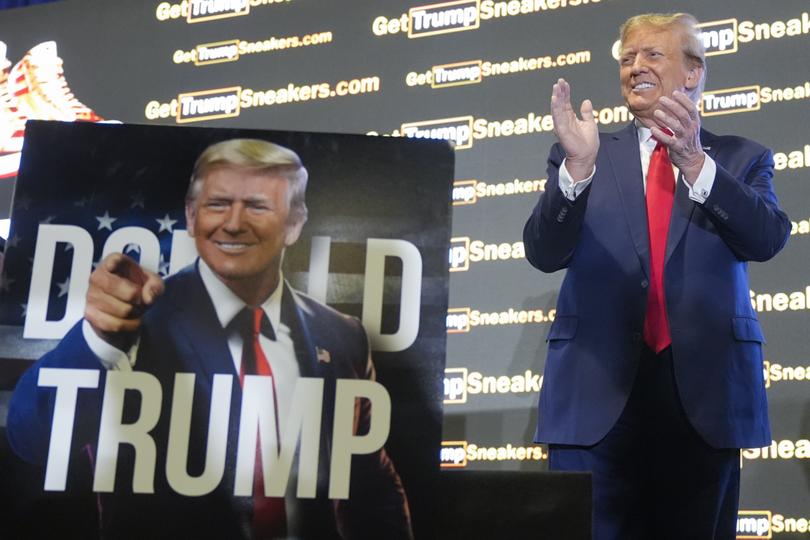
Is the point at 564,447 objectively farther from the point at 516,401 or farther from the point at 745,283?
the point at 516,401

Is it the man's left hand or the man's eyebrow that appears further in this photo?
the man's left hand

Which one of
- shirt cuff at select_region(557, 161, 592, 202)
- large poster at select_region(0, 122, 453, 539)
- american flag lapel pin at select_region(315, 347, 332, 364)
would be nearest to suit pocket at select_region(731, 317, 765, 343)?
shirt cuff at select_region(557, 161, 592, 202)

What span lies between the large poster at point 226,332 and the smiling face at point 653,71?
3.34 feet

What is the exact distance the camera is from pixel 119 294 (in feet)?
4.35

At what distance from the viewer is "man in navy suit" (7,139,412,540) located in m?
1.26

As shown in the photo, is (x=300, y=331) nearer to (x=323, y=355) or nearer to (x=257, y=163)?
(x=323, y=355)

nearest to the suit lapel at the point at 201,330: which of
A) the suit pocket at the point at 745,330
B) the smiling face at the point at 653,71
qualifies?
the suit pocket at the point at 745,330

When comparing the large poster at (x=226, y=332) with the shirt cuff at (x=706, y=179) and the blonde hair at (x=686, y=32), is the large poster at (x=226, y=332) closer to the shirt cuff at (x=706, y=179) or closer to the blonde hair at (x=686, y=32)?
the shirt cuff at (x=706, y=179)

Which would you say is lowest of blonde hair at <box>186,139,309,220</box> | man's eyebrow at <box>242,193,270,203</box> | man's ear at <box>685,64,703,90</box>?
man's eyebrow at <box>242,193,270,203</box>

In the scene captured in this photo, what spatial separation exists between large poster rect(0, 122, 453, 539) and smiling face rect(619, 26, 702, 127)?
102 cm

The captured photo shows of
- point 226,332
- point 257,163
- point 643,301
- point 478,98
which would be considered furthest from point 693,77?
point 478,98

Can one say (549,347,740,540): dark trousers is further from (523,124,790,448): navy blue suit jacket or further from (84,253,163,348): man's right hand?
(84,253,163,348): man's right hand

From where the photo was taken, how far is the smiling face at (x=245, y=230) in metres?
1.32

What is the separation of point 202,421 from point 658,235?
3.81 feet
